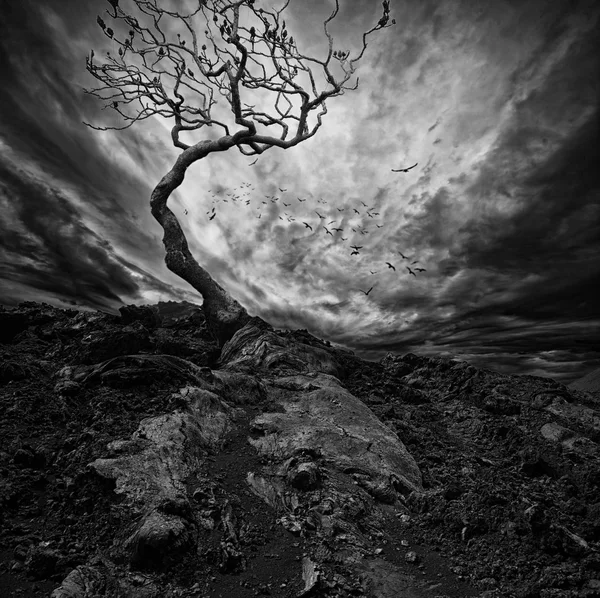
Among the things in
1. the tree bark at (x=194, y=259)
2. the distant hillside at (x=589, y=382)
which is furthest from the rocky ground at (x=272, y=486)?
the distant hillside at (x=589, y=382)

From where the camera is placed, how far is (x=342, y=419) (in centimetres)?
950

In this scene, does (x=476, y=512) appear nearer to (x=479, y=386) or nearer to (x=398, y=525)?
(x=398, y=525)

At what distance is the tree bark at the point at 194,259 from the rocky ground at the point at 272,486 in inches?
164

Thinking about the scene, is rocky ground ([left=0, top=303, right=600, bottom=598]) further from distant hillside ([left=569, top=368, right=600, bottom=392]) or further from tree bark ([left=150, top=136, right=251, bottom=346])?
distant hillside ([left=569, top=368, right=600, bottom=392])

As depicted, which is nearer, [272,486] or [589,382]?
[272,486]

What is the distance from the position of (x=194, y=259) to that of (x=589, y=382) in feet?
67.1

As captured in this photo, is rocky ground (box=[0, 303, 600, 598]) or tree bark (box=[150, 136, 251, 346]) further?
tree bark (box=[150, 136, 251, 346])

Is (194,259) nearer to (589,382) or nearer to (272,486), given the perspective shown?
(272,486)

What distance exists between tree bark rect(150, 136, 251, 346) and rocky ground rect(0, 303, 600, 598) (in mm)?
4165

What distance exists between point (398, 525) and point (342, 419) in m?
3.25

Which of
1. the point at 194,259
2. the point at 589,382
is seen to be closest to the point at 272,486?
the point at 194,259

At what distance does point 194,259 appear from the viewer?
56.5ft

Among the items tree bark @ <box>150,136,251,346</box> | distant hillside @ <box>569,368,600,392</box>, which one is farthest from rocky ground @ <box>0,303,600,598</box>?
distant hillside @ <box>569,368,600,392</box>

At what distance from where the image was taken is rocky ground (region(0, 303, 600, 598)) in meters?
4.97
